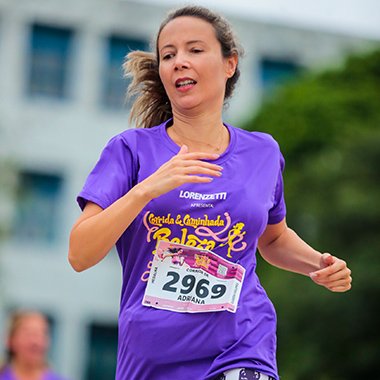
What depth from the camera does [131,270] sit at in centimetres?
455

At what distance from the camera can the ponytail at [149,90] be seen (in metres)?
4.98

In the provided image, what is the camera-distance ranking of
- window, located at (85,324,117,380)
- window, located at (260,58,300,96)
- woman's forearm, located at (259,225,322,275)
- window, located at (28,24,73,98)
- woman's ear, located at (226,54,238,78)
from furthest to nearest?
1. window, located at (260,58,300,96)
2. window, located at (28,24,73,98)
3. window, located at (85,324,117,380)
4. woman's forearm, located at (259,225,322,275)
5. woman's ear, located at (226,54,238,78)

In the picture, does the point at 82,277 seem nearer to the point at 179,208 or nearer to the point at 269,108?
the point at 269,108

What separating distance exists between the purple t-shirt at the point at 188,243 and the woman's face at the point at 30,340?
3.97m

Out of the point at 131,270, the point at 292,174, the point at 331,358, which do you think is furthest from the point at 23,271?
the point at 131,270

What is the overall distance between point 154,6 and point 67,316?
9.01 meters

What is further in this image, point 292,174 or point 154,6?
point 154,6

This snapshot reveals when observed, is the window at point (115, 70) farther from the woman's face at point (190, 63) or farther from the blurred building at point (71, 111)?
the woman's face at point (190, 63)

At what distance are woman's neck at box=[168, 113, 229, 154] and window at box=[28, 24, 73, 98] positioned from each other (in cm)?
3055

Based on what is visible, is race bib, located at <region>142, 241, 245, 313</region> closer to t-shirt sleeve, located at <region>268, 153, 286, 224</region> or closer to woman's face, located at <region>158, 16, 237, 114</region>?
t-shirt sleeve, located at <region>268, 153, 286, 224</region>

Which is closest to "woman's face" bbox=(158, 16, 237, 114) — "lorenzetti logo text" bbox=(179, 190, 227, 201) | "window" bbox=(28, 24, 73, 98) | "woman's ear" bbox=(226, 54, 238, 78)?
"woman's ear" bbox=(226, 54, 238, 78)

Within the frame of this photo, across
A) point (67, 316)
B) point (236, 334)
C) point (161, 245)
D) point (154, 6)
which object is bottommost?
point (67, 316)

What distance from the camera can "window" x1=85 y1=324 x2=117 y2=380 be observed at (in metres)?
33.4

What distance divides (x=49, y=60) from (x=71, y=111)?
5.25 feet
